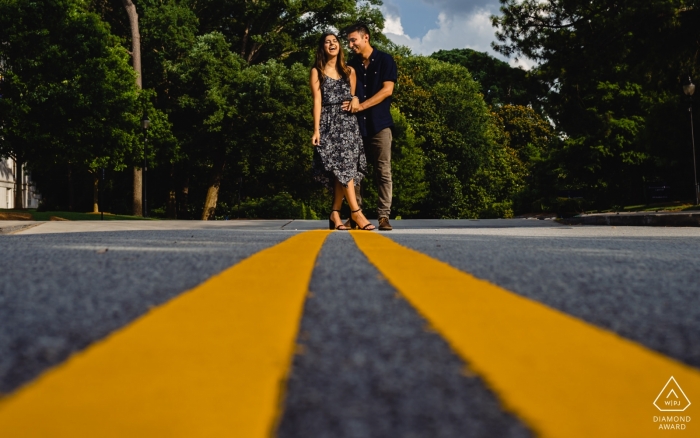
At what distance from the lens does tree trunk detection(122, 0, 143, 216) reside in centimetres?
3180

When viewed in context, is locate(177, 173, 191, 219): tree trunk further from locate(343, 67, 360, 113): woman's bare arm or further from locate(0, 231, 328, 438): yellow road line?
locate(0, 231, 328, 438): yellow road line

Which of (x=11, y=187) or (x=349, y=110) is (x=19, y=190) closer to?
(x=11, y=187)

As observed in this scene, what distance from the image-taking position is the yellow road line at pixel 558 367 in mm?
1011

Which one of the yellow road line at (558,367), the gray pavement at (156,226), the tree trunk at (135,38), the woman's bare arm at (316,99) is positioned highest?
the tree trunk at (135,38)

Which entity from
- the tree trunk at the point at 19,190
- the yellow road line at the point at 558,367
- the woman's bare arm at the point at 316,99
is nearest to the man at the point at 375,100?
the woman's bare arm at the point at 316,99

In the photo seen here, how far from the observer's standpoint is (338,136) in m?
8.84

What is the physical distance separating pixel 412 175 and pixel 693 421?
49.2 meters

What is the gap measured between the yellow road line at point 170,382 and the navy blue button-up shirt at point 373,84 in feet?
23.9

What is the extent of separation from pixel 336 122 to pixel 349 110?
0.71ft

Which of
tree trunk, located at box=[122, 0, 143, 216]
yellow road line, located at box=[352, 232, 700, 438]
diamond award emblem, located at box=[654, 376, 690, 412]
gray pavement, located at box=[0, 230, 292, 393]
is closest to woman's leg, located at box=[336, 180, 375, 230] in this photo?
gray pavement, located at box=[0, 230, 292, 393]

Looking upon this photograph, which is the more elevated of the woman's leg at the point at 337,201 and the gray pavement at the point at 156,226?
the woman's leg at the point at 337,201

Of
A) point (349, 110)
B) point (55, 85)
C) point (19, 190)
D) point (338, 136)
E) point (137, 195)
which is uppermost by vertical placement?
point (55, 85)

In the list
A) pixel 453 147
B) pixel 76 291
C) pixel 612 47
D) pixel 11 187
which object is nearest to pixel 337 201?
pixel 76 291

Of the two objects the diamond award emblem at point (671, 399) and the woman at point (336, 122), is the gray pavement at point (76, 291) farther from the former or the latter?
the woman at point (336, 122)
